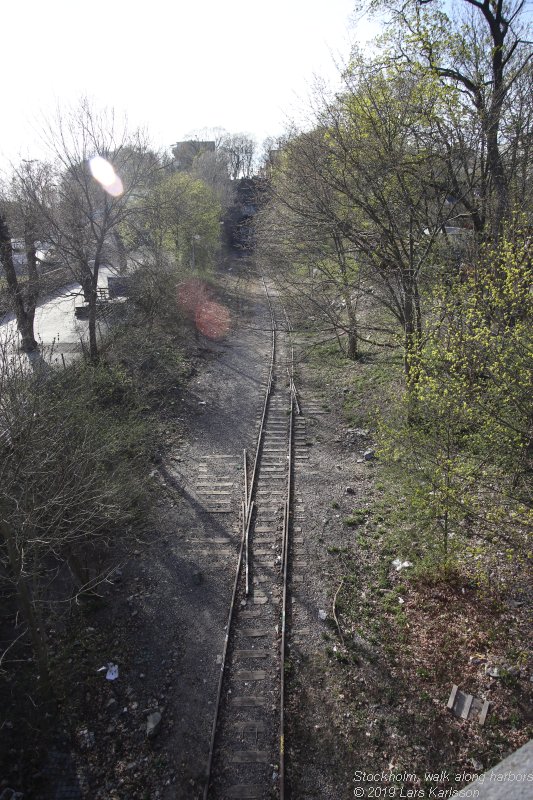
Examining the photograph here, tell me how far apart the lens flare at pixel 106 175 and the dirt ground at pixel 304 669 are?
11.1m

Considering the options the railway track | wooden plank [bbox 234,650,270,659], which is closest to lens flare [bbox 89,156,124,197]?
the railway track

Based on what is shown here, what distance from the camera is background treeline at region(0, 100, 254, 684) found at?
745 centimetres

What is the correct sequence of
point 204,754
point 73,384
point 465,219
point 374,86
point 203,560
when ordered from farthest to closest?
point 465,219
point 73,384
point 374,86
point 203,560
point 204,754

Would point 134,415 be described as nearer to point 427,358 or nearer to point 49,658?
point 49,658

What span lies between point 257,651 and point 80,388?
7.71 m

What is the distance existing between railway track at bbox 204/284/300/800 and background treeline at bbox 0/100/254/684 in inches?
99.9

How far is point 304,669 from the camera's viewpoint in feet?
23.4

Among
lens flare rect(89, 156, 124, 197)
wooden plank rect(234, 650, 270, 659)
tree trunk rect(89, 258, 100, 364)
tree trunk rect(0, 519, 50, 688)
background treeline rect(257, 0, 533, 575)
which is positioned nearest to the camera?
tree trunk rect(0, 519, 50, 688)

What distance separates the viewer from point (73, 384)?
1243cm

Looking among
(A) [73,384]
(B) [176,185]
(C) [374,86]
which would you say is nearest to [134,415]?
(A) [73,384]

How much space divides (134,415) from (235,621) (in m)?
8.03

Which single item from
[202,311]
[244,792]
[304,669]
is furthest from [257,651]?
[202,311]

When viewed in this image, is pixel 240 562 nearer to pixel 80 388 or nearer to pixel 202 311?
pixel 80 388

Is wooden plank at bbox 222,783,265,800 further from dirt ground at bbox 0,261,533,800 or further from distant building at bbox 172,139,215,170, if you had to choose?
distant building at bbox 172,139,215,170
